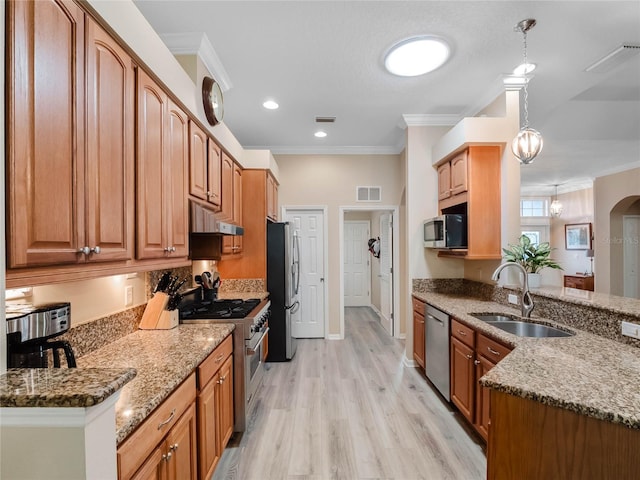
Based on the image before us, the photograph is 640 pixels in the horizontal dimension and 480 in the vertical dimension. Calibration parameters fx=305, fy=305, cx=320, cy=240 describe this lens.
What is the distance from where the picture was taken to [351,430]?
2385mm

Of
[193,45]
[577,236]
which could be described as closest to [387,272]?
[193,45]

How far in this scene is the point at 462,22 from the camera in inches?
80.9

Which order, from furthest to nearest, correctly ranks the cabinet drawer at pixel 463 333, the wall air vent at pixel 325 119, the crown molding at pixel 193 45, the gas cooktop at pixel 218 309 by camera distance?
the wall air vent at pixel 325 119 < the gas cooktop at pixel 218 309 < the cabinet drawer at pixel 463 333 < the crown molding at pixel 193 45

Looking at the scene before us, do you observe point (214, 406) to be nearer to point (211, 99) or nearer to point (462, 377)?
point (462, 377)

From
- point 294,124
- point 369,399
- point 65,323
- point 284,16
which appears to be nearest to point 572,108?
point 294,124

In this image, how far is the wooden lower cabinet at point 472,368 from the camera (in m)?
2.06

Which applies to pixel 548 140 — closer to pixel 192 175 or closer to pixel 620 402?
pixel 620 402

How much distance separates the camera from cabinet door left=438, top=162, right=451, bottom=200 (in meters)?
3.32

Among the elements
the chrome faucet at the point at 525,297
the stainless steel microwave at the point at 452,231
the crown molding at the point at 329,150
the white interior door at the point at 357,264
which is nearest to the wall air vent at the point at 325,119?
the crown molding at the point at 329,150

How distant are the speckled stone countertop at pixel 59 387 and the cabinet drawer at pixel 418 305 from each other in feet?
9.66

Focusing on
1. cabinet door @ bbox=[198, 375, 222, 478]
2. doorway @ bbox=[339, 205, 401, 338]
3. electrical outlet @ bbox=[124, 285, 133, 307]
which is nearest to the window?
doorway @ bbox=[339, 205, 401, 338]

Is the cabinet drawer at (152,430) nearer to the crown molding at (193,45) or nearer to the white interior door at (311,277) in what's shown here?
the crown molding at (193,45)

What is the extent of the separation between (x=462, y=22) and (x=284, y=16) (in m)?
1.19

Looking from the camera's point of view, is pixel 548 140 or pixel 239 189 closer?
pixel 239 189
